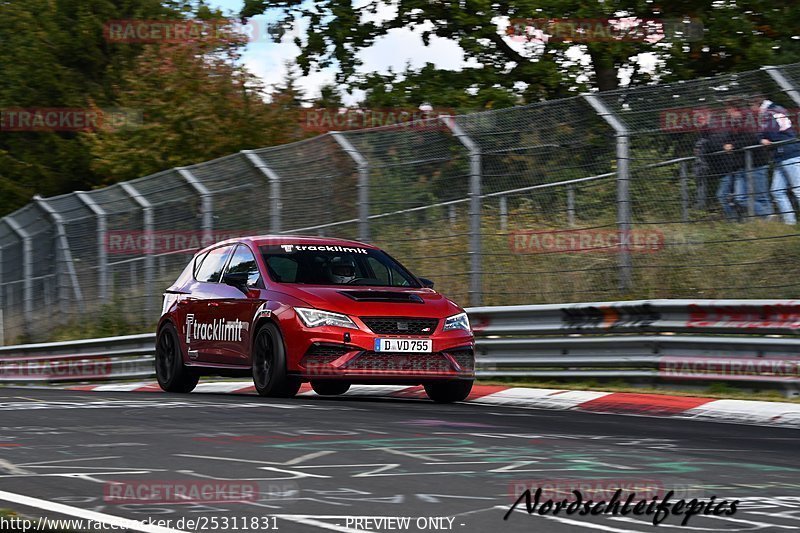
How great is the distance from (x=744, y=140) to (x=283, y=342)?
4451mm

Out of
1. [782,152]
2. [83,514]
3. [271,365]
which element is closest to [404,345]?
[271,365]

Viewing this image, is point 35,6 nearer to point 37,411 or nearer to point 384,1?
point 384,1

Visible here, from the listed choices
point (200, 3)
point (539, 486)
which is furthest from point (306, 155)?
point (200, 3)

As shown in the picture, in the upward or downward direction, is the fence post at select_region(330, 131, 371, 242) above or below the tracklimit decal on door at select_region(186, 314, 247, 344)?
above

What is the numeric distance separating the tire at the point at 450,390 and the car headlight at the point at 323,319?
1.10 metres

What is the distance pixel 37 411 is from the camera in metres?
10.6

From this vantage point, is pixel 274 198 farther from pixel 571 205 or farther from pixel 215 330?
pixel 571 205

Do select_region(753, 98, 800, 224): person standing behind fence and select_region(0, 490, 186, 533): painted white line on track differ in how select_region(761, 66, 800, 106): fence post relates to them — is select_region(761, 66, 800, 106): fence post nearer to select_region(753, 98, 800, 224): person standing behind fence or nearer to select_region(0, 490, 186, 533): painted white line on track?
select_region(753, 98, 800, 224): person standing behind fence

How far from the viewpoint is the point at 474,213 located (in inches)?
567

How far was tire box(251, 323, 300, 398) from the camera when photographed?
11.7m

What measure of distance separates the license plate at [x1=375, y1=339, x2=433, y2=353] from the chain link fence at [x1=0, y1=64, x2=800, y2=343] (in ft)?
8.09
